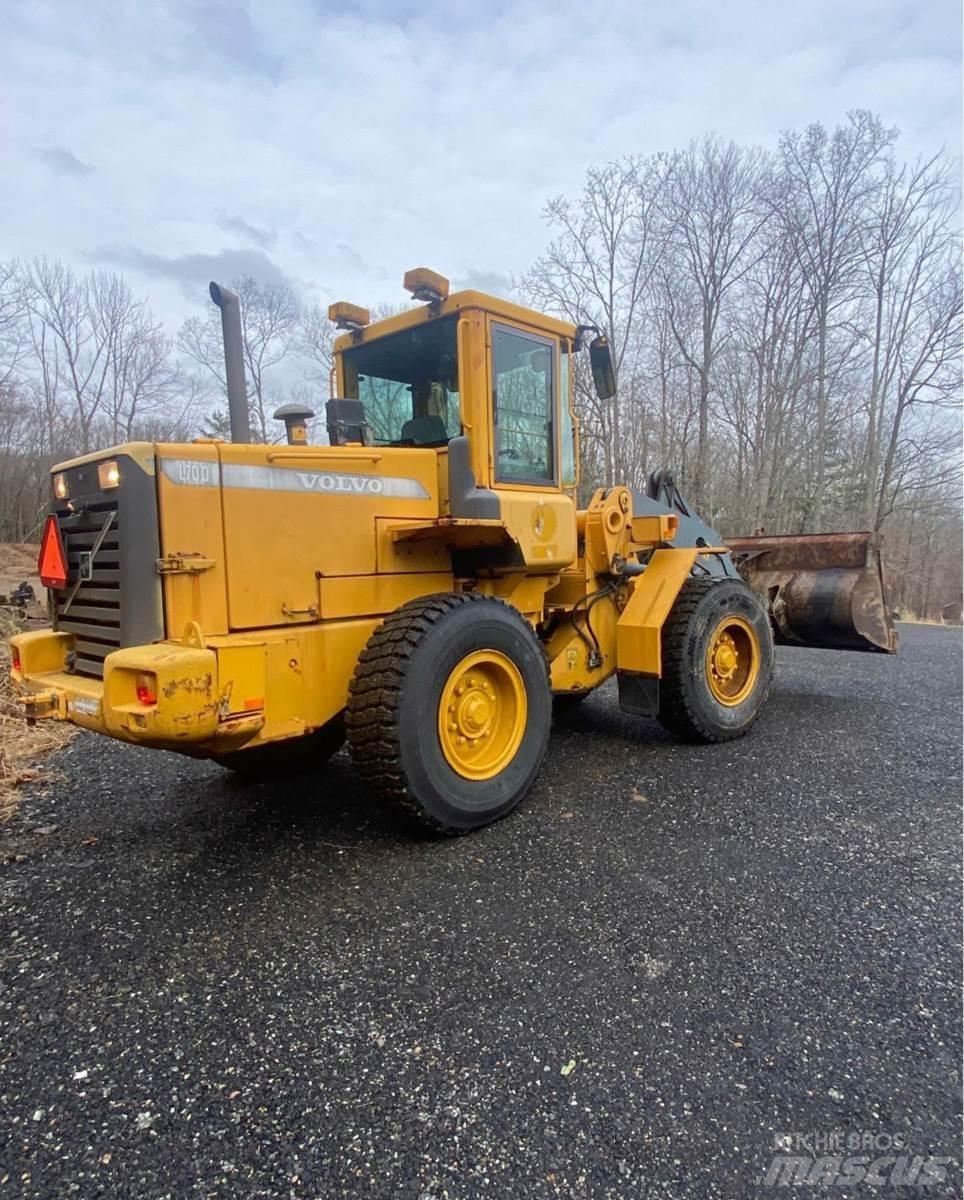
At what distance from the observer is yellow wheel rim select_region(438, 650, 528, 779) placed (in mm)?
3350

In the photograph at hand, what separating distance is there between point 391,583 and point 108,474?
4.53 feet

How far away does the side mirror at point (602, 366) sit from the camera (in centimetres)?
435

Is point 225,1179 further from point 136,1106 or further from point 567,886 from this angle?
point 567,886

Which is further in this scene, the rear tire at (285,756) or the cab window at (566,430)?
the cab window at (566,430)

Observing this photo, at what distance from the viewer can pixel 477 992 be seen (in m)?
2.25

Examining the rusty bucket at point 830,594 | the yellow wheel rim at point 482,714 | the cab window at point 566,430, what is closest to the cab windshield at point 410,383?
the cab window at point 566,430

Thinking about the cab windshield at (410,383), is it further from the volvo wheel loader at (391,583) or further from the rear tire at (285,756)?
the rear tire at (285,756)

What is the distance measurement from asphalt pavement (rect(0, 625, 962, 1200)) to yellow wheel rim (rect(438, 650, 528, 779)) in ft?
1.19

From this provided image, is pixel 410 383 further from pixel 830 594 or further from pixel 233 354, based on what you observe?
pixel 830 594

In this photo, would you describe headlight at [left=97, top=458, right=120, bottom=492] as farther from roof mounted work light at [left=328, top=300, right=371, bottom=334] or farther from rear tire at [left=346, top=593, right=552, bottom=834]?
roof mounted work light at [left=328, top=300, right=371, bottom=334]

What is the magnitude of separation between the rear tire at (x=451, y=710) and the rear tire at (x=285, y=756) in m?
0.89

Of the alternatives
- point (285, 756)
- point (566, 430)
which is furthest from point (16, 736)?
point (566, 430)

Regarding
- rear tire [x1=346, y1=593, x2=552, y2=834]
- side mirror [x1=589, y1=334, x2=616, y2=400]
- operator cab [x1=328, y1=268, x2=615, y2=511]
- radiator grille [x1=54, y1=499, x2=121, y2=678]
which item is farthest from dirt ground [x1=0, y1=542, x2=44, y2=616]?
side mirror [x1=589, y1=334, x2=616, y2=400]

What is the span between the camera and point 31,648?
3.32m
